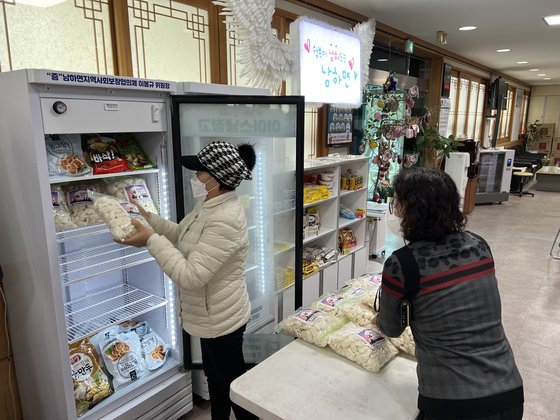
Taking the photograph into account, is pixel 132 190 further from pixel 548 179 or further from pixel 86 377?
pixel 548 179

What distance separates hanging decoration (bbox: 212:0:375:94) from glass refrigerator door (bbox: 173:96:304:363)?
0.81 metres

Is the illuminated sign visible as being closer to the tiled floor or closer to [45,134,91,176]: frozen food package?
the tiled floor

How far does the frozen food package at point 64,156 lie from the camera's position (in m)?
1.83

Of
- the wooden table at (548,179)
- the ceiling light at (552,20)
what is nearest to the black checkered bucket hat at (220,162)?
the ceiling light at (552,20)

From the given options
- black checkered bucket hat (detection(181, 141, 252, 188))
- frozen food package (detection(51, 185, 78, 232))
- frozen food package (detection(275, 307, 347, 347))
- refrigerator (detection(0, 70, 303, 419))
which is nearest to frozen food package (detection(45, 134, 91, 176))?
refrigerator (detection(0, 70, 303, 419))

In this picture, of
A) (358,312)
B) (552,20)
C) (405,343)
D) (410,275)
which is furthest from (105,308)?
(552,20)

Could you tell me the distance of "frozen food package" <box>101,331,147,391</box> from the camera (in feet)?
7.13

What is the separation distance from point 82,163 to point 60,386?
1022 mm

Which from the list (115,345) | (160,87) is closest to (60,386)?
(115,345)

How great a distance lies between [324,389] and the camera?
1.46 meters

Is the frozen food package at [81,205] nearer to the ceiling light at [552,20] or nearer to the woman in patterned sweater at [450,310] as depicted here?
the woman in patterned sweater at [450,310]

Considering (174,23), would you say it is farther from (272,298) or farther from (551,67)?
(551,67)

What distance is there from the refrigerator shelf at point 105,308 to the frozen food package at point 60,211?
449mm

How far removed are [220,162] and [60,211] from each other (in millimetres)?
829
